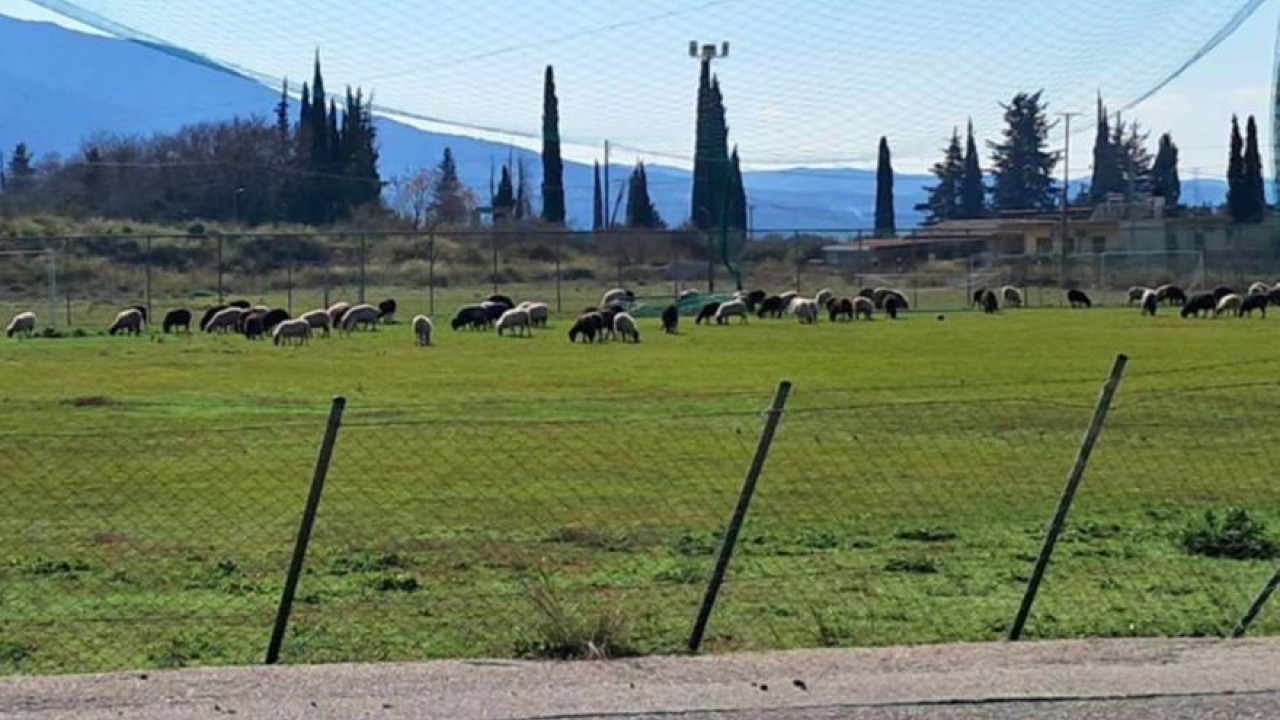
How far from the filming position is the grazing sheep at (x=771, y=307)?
68375 millimetres

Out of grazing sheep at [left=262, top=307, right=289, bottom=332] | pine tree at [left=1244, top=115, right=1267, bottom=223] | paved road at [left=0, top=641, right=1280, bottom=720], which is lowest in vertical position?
grazing sheep at [left=262, top=307, right=289, bottom=332]

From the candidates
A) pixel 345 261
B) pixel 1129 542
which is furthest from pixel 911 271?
pixel 1129 542

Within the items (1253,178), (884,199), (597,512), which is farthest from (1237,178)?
(597,512)

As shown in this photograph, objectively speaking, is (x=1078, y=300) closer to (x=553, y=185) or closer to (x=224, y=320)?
(x=224, y=320)

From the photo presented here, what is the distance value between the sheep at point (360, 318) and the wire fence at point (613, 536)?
31.9 metres

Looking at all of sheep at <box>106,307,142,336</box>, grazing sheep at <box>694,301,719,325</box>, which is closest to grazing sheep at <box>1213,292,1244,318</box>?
grazing sheep at <box>694,301,719,325</box>

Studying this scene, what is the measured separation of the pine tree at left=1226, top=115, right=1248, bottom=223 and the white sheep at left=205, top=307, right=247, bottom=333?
69.2 meters

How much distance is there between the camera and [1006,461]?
67.7 feet

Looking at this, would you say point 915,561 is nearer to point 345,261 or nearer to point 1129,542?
point 1129,542

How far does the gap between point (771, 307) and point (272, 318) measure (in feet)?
66.5

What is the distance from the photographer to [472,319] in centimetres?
5994

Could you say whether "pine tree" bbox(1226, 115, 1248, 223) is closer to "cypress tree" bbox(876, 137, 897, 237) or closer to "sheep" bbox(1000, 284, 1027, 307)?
"cypress tree" bbox(876, 137, 897, 237)

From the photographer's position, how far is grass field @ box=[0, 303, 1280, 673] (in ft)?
35.7

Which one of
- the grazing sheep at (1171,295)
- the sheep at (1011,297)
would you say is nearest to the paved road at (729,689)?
the grazing sheep at (1171,295)
